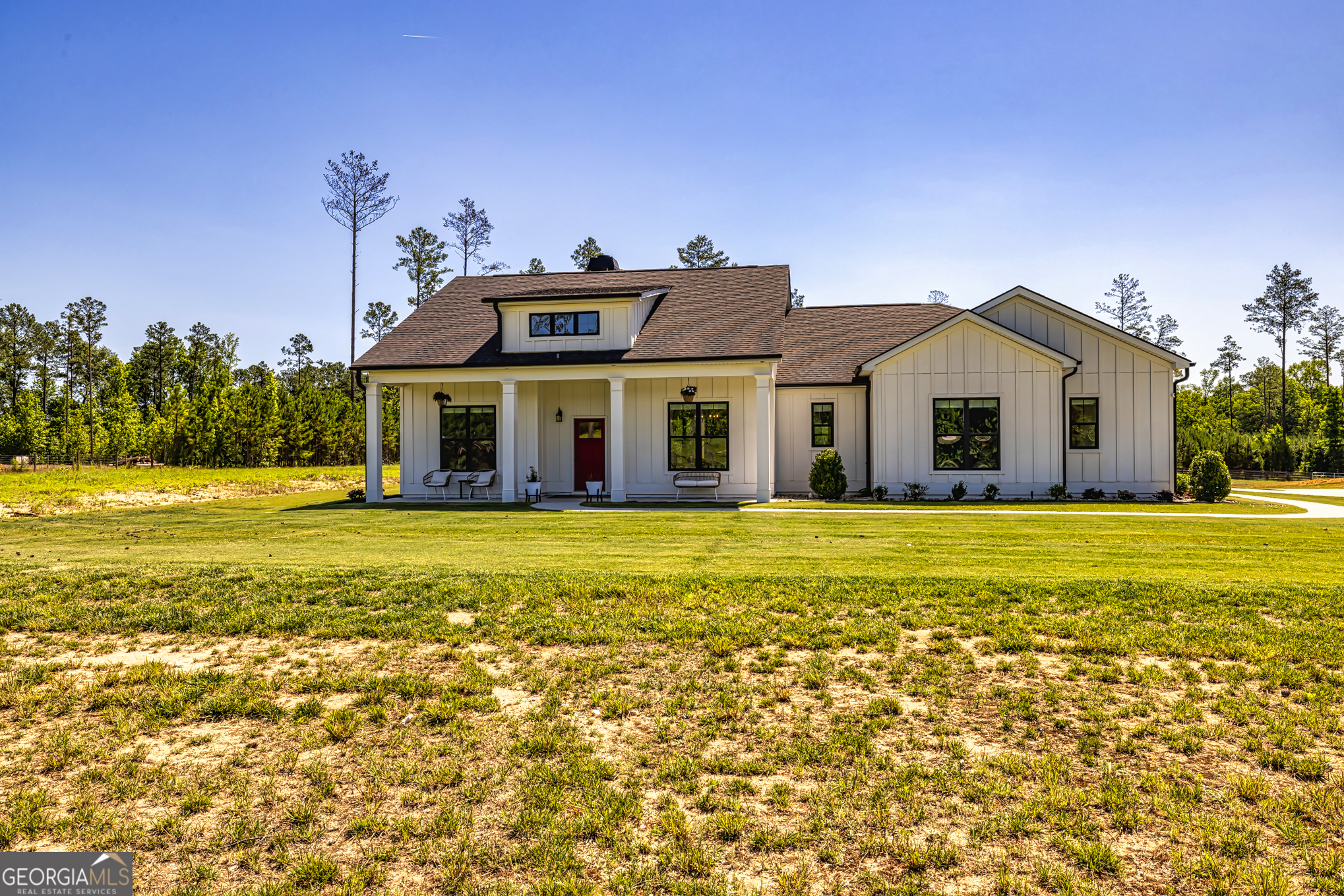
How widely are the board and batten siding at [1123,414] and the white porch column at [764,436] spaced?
8009mm

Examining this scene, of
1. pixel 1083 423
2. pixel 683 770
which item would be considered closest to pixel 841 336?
pixel 1083 423

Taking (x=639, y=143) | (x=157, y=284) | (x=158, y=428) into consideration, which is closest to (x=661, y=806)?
(x=639, y=143)

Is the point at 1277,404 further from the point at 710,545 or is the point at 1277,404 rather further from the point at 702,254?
the point at 710,545

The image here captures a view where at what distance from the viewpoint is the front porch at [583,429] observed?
19.6 m

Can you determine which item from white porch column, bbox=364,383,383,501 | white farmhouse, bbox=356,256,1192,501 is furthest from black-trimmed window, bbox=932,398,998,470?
white porch column, bbox=364,383,383,501

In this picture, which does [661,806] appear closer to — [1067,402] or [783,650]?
[783,650]

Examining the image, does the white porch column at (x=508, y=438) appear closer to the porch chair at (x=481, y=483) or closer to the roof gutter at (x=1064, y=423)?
the porch chair at (x=481, y=483)

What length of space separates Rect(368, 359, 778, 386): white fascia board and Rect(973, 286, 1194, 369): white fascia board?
671 centimetres

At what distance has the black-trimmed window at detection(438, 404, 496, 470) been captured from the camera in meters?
21.3

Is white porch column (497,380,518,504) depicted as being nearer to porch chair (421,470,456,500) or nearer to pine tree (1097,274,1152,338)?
porch chair (421,470,456,500)

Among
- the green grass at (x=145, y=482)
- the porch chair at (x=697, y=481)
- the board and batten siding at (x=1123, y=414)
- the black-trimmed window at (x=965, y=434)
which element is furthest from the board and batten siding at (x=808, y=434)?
the green grass at (x=145, y=482)

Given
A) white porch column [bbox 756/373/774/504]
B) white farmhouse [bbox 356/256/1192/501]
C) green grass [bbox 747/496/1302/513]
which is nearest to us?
green grass [bbox 747/496/1302/513]

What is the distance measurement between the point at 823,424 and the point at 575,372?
731cm

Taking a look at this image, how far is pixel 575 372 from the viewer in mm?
19562
